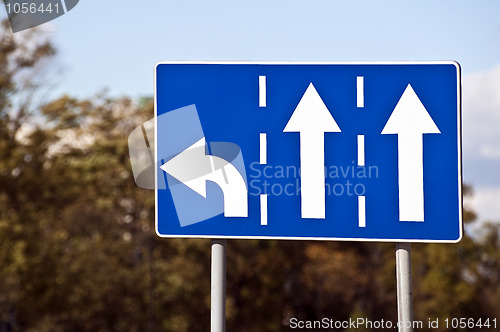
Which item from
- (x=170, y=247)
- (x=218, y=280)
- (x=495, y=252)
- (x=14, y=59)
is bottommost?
(x=495, y=252)

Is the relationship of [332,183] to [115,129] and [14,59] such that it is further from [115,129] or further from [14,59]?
[115,129]

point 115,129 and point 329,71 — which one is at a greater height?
point 329,71

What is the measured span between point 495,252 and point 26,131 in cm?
2846

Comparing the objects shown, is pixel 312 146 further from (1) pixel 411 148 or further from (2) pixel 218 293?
(2) pixel 218 293

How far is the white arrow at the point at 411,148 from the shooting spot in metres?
3.90

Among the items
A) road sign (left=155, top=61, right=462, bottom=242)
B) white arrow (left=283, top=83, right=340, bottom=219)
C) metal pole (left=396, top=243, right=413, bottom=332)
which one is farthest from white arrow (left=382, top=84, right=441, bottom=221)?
white arrow (left=283, top=83, right=340, bottom=219)

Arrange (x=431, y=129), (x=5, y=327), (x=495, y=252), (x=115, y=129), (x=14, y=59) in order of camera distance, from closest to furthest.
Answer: (x=431, y=129)
(x=14, y=59)
(x=5, y=327)
(x=115, y=129)
(x=495, y=252)

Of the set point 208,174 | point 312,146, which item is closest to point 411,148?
point 312,146

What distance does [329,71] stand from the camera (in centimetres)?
402

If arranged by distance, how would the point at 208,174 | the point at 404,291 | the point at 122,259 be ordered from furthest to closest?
the point at 122,259 → the point at 208,174 → the point at 404,291

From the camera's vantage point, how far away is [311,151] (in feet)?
13.0

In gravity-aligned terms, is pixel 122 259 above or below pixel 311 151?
below

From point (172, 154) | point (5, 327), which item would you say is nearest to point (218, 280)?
point (172, 154)

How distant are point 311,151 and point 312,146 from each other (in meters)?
0.02
